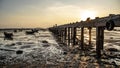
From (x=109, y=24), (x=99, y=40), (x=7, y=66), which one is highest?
(x=109, y=24)

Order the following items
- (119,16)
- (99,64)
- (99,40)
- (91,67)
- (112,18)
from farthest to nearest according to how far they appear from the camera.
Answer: (99,40) < (99,64) < (91,67) < (112,18) < (119,16)

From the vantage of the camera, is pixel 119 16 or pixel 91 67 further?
pixel 91 67

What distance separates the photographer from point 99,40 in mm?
10305

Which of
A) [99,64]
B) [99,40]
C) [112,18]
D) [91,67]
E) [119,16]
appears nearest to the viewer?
[119,16]

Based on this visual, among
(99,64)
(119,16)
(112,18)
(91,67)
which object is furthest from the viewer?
(99,64)

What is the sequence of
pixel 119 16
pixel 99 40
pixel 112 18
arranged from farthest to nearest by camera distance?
pixel 99 40
pixel 112 18
pixel 119 16

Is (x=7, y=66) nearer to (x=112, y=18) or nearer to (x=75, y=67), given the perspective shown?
(x=75, y=67)

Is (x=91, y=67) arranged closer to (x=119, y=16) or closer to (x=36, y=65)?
(x=36, y=65)

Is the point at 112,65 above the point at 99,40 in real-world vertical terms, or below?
below

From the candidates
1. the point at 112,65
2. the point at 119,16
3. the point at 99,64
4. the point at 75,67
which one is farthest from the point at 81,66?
the point at 119,16

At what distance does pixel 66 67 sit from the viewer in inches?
351

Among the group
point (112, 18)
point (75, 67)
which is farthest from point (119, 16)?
point (75, 67)

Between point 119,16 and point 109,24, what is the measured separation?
88 cm

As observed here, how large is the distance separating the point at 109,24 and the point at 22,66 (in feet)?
17.2
